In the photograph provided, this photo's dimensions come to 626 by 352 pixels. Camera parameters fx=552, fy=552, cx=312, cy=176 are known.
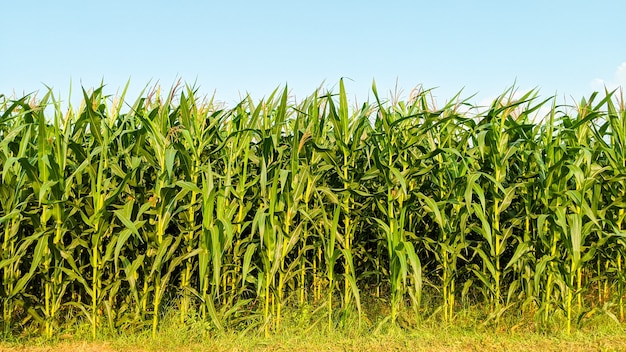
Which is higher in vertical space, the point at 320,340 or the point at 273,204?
the point at 273,204

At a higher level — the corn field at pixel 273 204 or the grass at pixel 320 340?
the corn field at pixel 273 204

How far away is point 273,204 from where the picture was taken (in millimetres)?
3949

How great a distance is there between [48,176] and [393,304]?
2740mm

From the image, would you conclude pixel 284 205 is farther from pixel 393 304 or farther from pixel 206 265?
pixel 393 304

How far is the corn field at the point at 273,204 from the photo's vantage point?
13.2ft

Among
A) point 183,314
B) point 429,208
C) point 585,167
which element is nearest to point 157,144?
point 183,314

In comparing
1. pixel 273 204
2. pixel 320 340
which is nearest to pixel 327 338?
pixel 320 340

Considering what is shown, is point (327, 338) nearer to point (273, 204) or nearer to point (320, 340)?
point (320, 340)

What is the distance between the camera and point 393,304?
423 centimetres

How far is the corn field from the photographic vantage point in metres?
4.02

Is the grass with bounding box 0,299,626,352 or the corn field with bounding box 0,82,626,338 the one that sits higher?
the corn field with bounding box 0,82,626,338

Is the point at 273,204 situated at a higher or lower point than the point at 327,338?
higher

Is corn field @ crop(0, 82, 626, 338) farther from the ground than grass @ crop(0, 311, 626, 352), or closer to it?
farther from the ground

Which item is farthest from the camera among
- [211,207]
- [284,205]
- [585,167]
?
[585,167]
